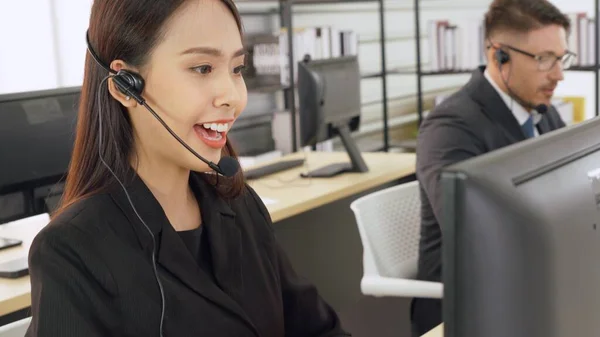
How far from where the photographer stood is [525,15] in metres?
2.37

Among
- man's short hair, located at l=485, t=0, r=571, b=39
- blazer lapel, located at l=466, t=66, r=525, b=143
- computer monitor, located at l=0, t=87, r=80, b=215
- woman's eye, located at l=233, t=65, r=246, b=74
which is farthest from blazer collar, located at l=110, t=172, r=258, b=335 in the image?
man's short hair, located at l=485, t=0, r=571, b=39

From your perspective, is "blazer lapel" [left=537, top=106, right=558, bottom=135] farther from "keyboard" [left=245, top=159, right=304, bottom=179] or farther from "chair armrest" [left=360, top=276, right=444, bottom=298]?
"keyboard" [left=245, top=159, right=304, bottom=179]

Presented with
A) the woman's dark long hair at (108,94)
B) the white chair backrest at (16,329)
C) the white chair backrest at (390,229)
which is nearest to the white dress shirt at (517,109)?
the white chair backrest at (390,229)

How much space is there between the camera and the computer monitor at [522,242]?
2.01 feet

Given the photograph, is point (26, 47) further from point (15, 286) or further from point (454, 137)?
point (454, 137)

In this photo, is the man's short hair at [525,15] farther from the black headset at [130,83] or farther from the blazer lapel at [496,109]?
the black headset at [130,83]

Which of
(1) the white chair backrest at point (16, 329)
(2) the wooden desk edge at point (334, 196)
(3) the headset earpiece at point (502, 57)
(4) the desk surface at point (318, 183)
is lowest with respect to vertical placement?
(2) the wooden desk edge at point (334, 196)

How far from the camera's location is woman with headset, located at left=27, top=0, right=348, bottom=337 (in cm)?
118

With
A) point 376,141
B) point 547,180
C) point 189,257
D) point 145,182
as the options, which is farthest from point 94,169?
point 376,141

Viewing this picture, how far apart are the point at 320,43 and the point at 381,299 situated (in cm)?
181

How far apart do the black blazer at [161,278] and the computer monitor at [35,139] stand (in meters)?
0.91

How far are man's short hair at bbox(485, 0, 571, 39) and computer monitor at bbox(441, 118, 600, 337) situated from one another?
1.74m

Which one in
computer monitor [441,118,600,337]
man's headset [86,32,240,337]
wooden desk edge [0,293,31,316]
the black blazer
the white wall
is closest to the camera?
computer monitor [441,118,600,337]

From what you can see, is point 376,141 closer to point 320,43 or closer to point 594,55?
point 320,43
